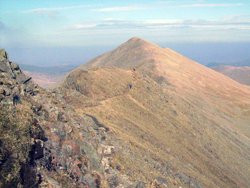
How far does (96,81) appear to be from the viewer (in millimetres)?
112250

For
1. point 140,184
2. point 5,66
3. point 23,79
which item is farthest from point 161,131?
point 5,66

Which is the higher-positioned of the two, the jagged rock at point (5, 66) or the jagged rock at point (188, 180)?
the jagged rock at point (5, 66)

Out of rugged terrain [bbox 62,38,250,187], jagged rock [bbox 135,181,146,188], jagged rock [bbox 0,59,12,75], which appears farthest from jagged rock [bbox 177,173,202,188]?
jagged rock [bbox 0,59,12,75]

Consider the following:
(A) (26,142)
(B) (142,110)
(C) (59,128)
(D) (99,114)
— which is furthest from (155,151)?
(A) (26,142)

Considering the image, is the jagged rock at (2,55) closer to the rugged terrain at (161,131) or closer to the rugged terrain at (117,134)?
the rugged terrain at (117,134)

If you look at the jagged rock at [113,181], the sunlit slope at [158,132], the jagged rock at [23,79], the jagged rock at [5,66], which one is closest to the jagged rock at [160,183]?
the sunlit slope at [158,132]

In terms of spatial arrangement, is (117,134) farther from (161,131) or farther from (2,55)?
(2,55)

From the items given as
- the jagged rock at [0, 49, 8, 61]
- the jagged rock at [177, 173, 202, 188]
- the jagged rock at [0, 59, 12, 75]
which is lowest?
the jagged rock at [177, 173, 202, 188]

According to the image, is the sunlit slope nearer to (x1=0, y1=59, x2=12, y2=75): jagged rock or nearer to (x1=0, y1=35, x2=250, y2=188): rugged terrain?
(x1=0, y1=35, x2=250, y2=188): rugged terrain

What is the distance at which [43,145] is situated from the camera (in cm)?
4309

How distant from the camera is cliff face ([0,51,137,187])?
36344 millimetres

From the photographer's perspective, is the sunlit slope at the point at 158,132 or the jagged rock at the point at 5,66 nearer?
the jagged rock at the point at 5,66

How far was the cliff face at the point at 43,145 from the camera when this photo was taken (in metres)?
36.3

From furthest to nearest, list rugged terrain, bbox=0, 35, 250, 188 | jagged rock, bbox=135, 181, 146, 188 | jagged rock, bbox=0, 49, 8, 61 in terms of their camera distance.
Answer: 1. jagged rock, bbox=135, 181, 146, 188
2. jagged rock, bbox=0, 49, 8, 61
3. rugged terrain, bbox=0, 35, 250, 188
